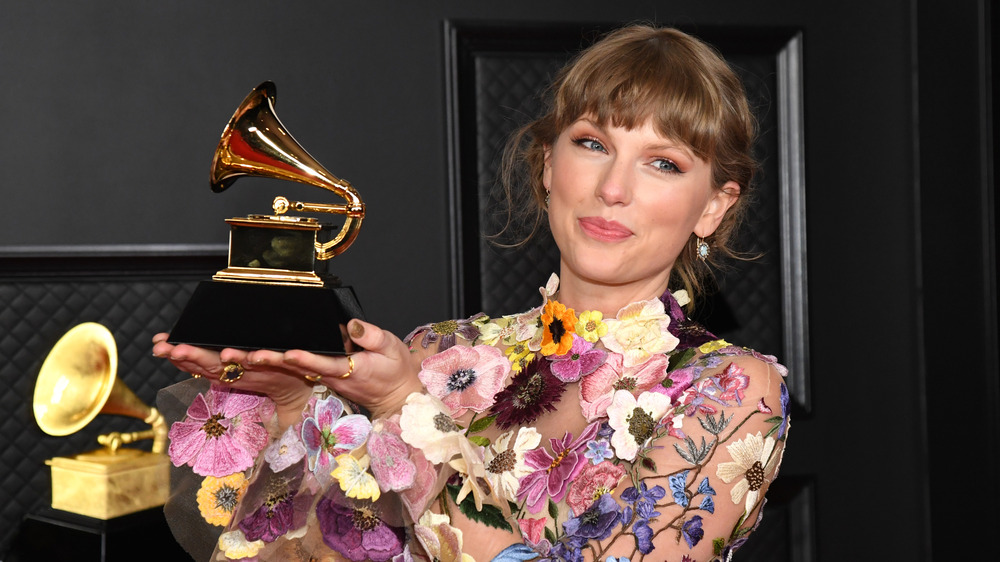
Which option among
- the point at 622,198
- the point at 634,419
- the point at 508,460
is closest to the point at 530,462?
the point at 508,460

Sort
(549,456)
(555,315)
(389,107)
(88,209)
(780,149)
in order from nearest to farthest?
(549,456) < (555,315) < (88,209) < (389,107) < (780,149)

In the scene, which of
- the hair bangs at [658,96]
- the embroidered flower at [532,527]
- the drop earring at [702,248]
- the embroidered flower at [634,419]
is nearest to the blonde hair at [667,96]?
the hair bangs at [658,96]

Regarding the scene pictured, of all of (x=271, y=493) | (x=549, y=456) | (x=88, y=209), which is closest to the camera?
(x=271, y=493)

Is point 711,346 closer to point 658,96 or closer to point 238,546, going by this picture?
point 658,96

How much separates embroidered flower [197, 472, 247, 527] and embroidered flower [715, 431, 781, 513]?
0.62m

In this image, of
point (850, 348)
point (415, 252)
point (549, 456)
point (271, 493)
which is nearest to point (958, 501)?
point (850, 348)

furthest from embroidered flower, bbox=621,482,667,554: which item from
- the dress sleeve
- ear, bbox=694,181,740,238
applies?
ear, bbox=694,181,740,238

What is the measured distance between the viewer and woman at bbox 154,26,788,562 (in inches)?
47.4

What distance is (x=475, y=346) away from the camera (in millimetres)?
1564

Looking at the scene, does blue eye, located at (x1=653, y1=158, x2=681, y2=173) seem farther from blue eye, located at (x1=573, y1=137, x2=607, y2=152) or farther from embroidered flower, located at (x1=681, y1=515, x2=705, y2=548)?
embroidered flower, located at (x1=681, y1=515, x2=705, y2=548)

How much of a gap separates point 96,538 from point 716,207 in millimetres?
1396

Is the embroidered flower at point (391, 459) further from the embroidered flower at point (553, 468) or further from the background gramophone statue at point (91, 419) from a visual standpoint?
the background gramophone statue at point (91, 419)

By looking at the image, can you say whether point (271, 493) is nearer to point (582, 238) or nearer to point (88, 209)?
point (582, 238)

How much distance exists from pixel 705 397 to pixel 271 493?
1.85ft
